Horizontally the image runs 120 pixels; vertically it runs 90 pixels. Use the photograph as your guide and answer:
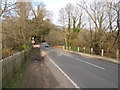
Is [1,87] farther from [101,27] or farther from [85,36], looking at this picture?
[85,36]

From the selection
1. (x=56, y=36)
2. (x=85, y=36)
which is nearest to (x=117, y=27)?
(x=85, y=36)

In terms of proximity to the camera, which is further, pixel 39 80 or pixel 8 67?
pixel 39 80

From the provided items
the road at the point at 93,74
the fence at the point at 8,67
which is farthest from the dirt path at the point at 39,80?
the road at the point at 93,74

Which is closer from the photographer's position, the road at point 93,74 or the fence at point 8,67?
the fence at point 8,67

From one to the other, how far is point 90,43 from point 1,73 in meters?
36.1

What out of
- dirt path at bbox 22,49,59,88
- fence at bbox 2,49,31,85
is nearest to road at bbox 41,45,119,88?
dirt path at bbox 22,49,59,88

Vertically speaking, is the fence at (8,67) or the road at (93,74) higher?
the fence at (8,67)

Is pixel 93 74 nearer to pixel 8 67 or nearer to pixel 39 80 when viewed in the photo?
pixel 39 80

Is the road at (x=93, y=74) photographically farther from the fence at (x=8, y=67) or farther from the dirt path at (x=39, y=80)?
the fence at (x=8, y=67)

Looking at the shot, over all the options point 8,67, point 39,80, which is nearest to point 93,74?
point 39,80

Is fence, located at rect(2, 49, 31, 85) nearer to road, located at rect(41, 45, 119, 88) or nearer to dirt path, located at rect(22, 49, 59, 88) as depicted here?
dirt path, located at rect(22, 49, 59, 88)

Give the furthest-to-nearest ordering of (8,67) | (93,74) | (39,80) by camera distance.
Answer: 1. (93,74)
2. (39,80)
3. (8,67)

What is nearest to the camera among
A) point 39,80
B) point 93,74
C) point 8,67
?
point 8,67

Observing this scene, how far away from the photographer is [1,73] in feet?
29.2
